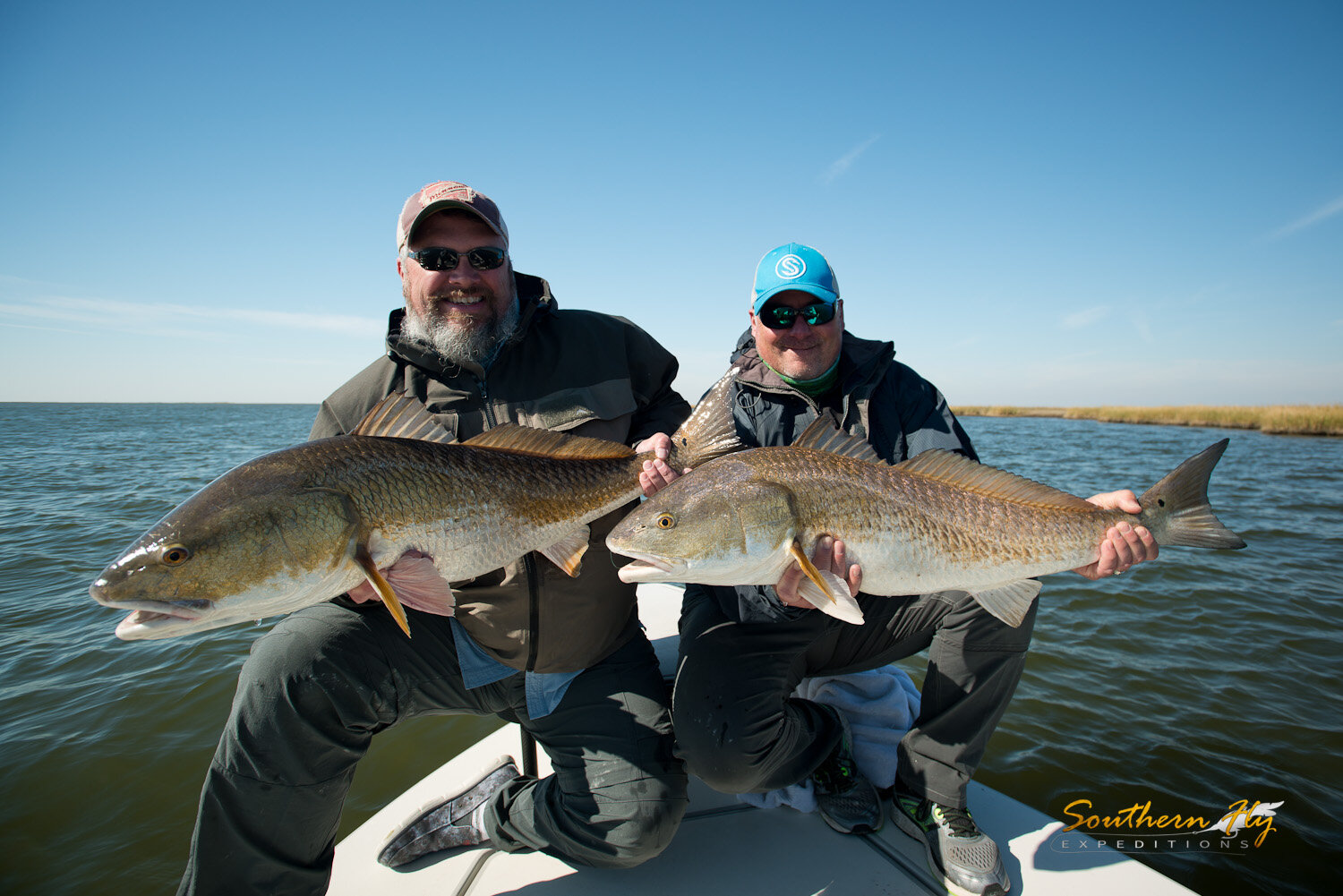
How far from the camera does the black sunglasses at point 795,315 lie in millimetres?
3730

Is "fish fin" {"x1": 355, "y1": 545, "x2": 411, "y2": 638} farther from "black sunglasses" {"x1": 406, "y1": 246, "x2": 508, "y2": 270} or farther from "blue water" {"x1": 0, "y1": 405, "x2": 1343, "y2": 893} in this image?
"blue water" {"x1": 0, "y1": 405, "x2": 1343, "y2": 893}

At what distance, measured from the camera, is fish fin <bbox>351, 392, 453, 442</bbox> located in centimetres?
268

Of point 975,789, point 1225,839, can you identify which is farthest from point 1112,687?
point 975,789

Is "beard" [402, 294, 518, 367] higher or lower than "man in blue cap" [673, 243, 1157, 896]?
higher

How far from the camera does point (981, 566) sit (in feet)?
8.92

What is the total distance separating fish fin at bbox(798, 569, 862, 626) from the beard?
2.11m

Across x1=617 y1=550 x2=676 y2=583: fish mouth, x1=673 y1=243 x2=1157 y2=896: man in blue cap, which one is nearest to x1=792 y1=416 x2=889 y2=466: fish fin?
x1=673 y1=243 x2=1157 y2=896: man in blue cap

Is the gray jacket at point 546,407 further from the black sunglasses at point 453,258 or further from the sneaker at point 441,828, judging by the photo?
the sneaker at point 441,828

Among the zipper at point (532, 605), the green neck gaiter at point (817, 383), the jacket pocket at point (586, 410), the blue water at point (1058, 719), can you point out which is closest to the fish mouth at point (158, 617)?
the zipper at point (532, 605)

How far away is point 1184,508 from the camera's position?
9.01ft

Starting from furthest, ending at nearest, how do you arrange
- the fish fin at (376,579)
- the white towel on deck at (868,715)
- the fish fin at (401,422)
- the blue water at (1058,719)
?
the blue water at (1058,719) < the white towel on deck at (868,715) < the fish fin at (401,422) < the fish fin at (376,579)

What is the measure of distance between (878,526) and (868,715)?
1493 mm

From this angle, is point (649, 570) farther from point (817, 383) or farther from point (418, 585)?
point (817, 383)

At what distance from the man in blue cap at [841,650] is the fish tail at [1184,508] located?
9cm
